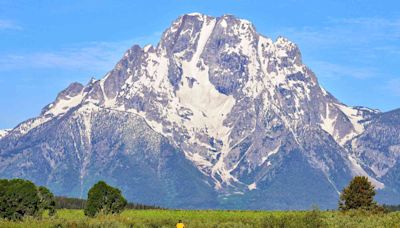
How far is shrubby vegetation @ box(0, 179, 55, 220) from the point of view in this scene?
133 metres

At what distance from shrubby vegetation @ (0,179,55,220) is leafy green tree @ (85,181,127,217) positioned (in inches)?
508

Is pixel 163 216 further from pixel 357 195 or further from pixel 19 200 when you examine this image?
pixel 357 195

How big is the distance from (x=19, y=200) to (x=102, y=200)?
1930 centimetres

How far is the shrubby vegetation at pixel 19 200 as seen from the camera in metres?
133

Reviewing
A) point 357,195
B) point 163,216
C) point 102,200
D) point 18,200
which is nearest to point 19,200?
point 18,200

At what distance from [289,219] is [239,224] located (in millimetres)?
7454

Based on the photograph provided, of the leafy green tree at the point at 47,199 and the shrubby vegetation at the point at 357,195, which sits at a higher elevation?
the leafy green tree at the point at 47,199

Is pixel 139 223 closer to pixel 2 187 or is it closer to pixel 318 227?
pixel 318 227

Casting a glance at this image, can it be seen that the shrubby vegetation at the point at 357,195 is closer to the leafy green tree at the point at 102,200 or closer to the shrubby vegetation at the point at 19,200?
the leafy green tree at the point at 102,200

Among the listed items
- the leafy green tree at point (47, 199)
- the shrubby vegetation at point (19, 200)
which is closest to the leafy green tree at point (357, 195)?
the shrubby vegetation at point (19, 200)

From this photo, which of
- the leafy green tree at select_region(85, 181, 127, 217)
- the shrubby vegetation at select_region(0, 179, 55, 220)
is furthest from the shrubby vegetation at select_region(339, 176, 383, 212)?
the shrubby vegetation at select_region(0, 179, 55, 220)

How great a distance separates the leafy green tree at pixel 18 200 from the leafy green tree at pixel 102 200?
15222mm

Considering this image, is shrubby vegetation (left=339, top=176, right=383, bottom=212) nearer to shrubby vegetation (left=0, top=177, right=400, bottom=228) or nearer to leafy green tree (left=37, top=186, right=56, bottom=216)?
shrubby vegetation (left=0, top=177, right=400, bottom=228)

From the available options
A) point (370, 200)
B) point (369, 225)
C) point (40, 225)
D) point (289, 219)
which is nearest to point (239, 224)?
point (289, 219)
